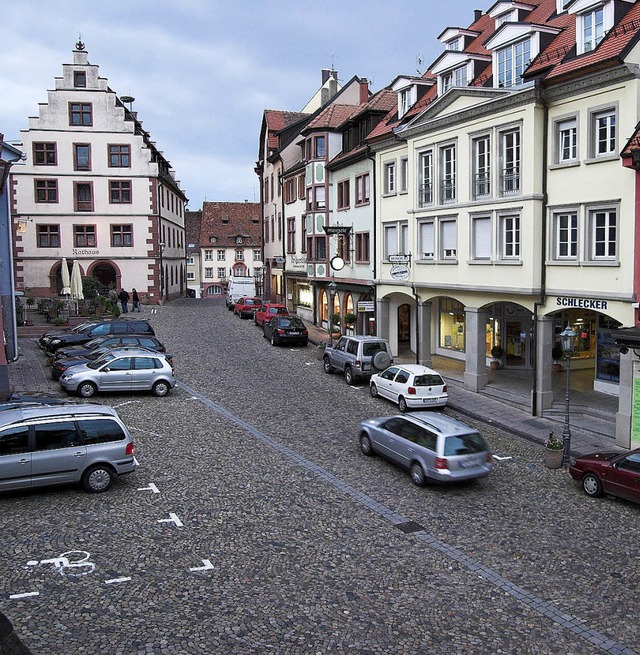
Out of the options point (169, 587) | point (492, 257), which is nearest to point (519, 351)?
point (492, 257)

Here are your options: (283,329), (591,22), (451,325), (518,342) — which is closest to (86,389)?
(283,329)

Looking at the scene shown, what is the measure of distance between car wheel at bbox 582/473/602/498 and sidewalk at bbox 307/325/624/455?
3043mm

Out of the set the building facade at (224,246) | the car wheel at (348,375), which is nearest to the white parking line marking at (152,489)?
the car wheel at (348,375)

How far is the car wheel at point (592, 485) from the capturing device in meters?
15.2

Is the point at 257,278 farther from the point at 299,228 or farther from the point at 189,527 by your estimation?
the point at 189,527

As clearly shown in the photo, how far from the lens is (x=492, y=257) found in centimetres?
2420

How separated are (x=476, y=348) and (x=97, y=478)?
51.3ft

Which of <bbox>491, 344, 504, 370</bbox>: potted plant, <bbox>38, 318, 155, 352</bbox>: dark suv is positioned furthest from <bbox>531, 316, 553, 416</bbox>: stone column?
<bbox>38, 318, 155, 352</bbox>: dark suv

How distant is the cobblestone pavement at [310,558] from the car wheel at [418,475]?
209 mm

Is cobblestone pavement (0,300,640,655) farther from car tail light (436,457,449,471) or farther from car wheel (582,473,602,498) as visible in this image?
car tail light (436,457,449,471)

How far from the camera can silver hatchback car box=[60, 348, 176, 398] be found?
76.3 ft

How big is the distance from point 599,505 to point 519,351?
49.9 feet

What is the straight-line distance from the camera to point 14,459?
1358 cm

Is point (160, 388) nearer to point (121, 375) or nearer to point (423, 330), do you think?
point (121, 375)
